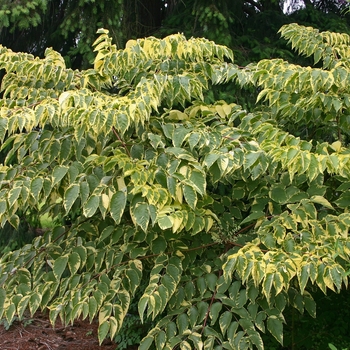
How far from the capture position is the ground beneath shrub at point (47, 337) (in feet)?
11.7

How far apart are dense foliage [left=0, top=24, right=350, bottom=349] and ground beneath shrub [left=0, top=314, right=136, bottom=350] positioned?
1.50m

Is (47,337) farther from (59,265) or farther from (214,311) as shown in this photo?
(214,311)

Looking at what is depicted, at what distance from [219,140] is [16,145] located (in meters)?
0.97

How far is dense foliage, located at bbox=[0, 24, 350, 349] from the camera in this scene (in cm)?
174

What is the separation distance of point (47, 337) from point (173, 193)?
258 centimetres

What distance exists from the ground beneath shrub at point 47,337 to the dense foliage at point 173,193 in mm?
1503

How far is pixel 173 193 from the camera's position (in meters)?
1.72

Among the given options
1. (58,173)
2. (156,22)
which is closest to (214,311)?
(58,173)

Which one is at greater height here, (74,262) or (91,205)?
(91,205)

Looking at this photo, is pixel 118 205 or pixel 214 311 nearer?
pixel 118 205

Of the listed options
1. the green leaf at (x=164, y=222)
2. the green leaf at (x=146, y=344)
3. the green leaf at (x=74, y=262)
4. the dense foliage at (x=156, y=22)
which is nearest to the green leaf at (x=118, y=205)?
the green leaf at (x=164, y=222)

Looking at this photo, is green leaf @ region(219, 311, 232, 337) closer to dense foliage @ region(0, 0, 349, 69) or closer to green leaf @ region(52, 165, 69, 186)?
green leaf @ region(52, 165, 69, 186)

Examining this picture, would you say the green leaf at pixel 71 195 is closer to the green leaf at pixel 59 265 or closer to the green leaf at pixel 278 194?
the green leaf at pixel 59 265

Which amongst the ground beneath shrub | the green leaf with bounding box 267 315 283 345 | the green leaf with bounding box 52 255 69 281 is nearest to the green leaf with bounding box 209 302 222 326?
the green leaf with bounding box 267 315 283 345
